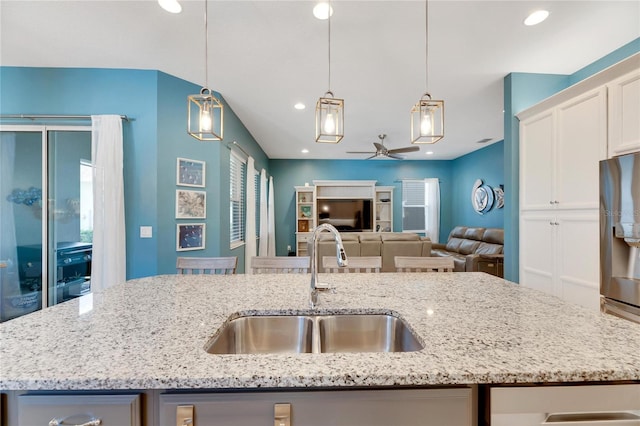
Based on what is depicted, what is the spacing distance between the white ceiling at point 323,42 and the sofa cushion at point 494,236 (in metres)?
2.55

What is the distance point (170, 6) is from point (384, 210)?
20.3ft

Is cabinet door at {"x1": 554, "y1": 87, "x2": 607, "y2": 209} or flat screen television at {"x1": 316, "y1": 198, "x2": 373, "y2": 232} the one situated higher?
cabinet door at {"x1": 554, "y1": 87, "x2": 607, "y2": 209}

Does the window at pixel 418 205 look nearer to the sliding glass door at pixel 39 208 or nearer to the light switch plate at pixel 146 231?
the light switch plate at pixel 146 231

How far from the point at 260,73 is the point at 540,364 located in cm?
313

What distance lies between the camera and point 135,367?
688 mm

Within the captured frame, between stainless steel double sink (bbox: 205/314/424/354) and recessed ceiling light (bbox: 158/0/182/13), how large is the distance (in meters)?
2.20

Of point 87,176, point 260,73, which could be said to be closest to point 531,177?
point 260,73

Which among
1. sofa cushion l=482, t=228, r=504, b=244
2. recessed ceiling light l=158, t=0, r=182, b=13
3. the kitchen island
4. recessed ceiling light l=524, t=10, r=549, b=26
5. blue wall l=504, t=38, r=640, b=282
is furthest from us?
sofa cushion l=482, t=228, r=504, b=244

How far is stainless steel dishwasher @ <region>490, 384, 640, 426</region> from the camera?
0.69 m

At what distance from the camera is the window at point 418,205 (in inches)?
283

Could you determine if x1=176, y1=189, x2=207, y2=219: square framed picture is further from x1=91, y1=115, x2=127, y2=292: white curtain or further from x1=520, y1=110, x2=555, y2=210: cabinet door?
x1=520, y1=110, x2=555, y2=210: cabinet door

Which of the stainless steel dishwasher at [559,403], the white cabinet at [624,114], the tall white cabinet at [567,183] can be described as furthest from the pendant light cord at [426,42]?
A: the stainless steel dishwasher at [559,403]

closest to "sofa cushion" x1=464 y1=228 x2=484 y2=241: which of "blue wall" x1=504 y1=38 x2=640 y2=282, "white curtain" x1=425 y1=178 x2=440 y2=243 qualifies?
"white curtain" x1=425 y1=178 x2=440 y2=243

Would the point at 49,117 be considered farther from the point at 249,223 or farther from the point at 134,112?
the point at 249,223
